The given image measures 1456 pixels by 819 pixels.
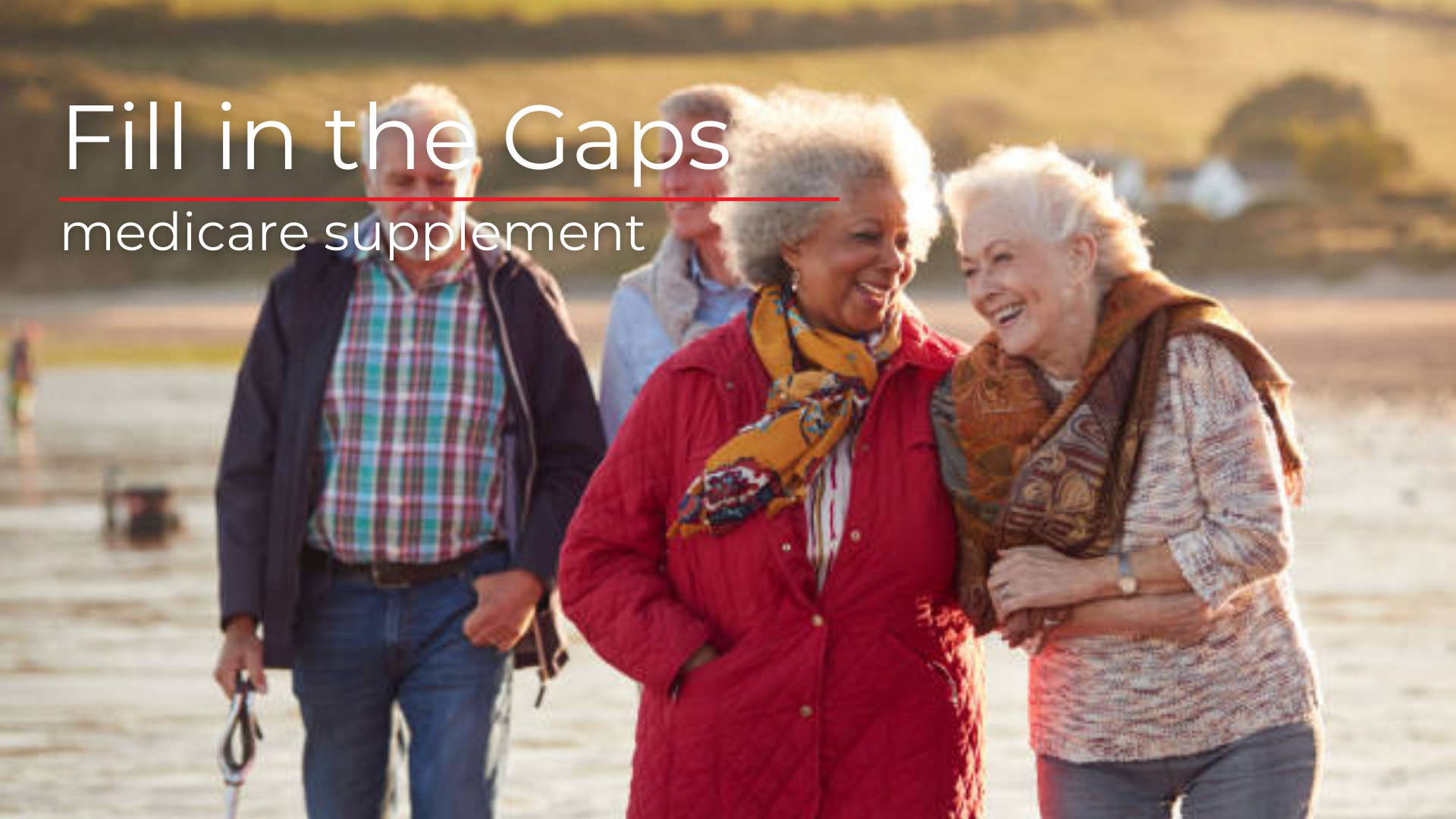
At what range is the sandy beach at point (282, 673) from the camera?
7.34m

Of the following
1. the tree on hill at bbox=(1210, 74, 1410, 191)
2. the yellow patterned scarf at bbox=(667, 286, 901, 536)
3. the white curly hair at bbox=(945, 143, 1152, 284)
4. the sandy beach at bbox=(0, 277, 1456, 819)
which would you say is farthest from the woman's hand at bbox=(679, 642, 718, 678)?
the tree on hill at bbox=(1210, 74, 1410, 191)

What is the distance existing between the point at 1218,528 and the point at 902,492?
1.68 ft

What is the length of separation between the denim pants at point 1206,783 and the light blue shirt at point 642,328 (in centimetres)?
158

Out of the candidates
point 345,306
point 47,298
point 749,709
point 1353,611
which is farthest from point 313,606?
point 47,298

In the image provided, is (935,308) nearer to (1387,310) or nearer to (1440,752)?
(1387,310)

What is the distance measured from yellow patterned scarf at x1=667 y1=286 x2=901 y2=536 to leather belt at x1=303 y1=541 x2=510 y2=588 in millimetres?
1135

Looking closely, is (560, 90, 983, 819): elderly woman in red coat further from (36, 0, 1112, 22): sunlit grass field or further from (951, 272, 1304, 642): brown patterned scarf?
(36, 0, 1112, 22): sunlit grass field

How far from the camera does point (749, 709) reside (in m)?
3.58

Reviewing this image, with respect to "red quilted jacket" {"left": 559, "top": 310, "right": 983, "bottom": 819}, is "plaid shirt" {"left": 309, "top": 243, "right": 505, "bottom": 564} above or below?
above

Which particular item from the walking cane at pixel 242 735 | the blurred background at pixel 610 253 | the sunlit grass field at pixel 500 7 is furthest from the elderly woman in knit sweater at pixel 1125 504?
the sunlit grass field at pixel 500 7

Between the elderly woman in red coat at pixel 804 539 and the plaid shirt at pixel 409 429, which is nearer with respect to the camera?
the elderly woman in red coat at pixel 804 539

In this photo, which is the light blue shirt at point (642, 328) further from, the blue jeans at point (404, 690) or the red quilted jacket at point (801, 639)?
the red quilted jacket at point (801, 639)

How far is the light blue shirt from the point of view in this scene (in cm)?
491

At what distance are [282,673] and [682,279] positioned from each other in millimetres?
5321
